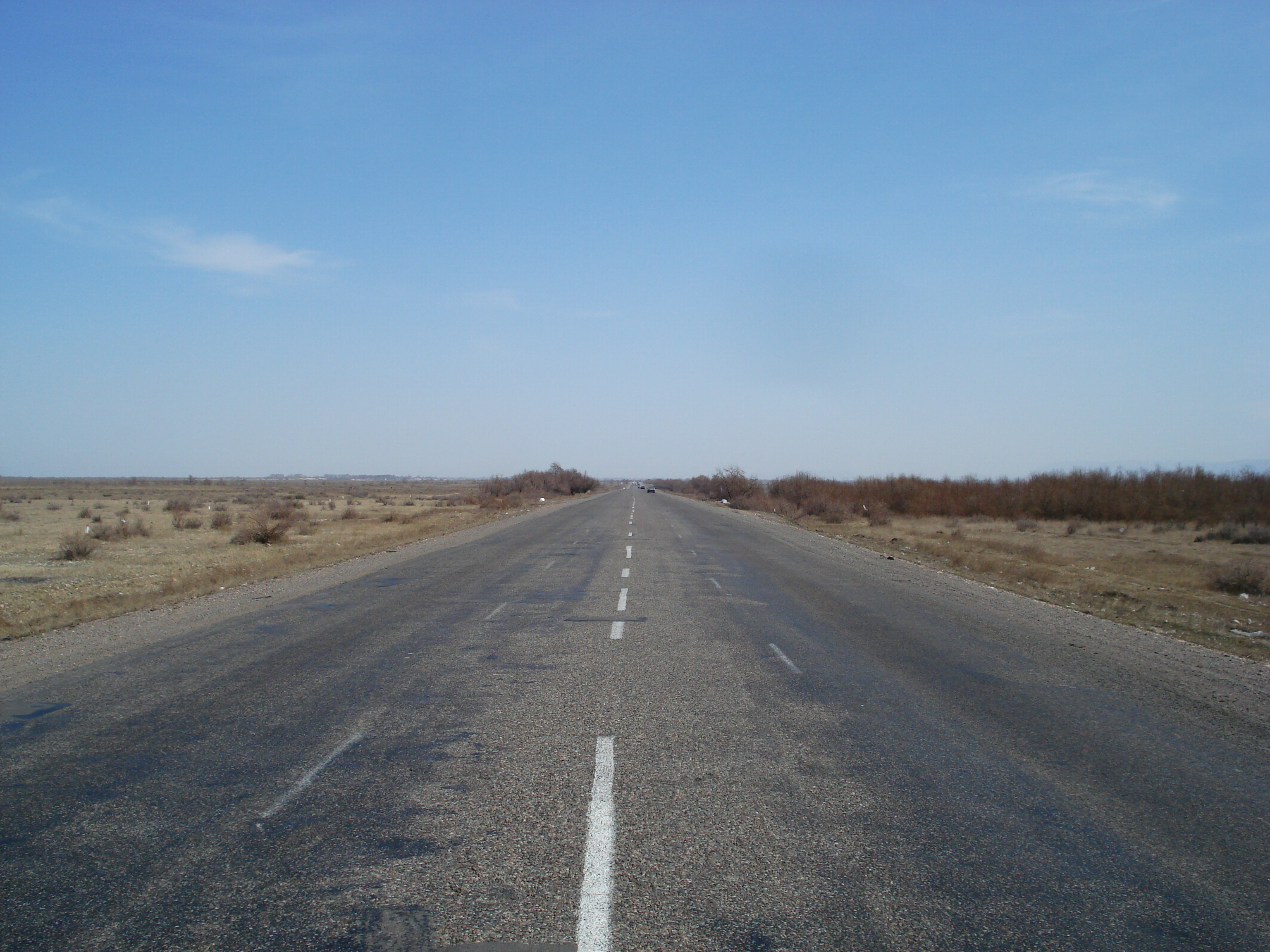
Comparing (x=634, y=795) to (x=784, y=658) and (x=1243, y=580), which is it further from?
(x=1243, y=580)

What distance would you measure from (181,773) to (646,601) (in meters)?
8.74

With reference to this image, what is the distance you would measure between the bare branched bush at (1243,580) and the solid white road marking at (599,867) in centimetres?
2079

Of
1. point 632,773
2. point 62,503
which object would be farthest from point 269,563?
point 62,503

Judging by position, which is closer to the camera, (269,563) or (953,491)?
(269,563)

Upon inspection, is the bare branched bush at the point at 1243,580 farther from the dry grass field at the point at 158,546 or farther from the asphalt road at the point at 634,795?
the dry grass field at the point at 158,546

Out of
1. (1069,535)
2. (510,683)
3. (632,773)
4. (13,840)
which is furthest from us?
(1069,535)

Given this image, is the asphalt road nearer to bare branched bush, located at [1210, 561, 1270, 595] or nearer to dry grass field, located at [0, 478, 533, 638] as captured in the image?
dry grass field, located at [0, 478, 533, 638]

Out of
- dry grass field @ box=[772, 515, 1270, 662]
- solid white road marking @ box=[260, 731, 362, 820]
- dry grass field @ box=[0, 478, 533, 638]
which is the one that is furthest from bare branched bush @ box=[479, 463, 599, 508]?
solid white road marking @ box=[260, 731, 362, 820]

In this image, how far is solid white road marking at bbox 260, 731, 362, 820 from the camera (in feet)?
15.4

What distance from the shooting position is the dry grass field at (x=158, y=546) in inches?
591

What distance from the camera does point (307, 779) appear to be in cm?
518

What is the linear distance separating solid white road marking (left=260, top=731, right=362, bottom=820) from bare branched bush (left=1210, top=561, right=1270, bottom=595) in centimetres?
2180

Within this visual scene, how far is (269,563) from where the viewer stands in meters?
20.4

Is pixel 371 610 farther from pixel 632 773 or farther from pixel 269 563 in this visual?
pixel 269 563
